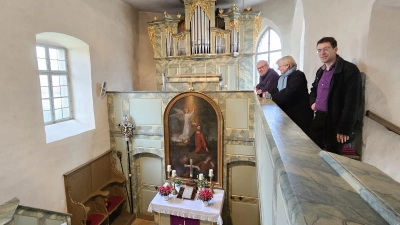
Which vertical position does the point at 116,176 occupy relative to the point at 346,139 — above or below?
below

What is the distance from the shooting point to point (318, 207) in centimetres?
58

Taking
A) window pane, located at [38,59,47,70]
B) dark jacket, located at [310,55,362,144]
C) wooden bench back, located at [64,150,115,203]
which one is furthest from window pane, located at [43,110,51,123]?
dark jacket, located at [310,55,362,144]

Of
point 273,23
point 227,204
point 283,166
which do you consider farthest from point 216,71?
point 283,166

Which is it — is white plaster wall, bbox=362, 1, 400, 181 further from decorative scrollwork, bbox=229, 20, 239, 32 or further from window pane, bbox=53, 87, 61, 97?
window pane, bbox=53, 87, 61, 97

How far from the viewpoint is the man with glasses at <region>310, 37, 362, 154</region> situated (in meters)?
2.15

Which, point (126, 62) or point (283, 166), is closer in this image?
point (283, 166)

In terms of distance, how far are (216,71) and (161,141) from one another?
289 centimetres

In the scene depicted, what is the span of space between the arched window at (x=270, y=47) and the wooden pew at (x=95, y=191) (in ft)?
20.0

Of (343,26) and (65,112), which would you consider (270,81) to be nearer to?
(343,26)

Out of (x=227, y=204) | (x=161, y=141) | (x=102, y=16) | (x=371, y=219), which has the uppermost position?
(x=102, y=16)

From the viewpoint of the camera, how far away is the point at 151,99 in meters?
6.80

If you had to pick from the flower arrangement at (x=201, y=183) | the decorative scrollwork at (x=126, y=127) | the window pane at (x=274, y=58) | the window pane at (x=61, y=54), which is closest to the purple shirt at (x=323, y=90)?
the flower arrangement at (x=201, y=183)

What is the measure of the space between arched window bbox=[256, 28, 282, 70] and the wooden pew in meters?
6.09

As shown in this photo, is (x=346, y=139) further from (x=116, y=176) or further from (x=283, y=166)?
(x=116, y=176)
